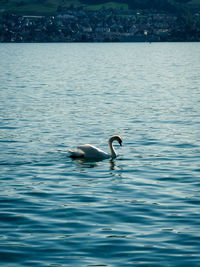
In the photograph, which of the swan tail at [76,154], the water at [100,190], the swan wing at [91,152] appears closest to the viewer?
the water at [100,190]

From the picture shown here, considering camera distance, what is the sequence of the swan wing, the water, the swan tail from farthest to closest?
1. the swan tail
2. the swan wing
3. the water

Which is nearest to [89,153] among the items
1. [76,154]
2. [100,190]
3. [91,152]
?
[91,152]

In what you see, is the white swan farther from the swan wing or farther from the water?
the water

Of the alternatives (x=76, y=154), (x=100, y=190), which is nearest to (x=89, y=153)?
(x=76, y=154)

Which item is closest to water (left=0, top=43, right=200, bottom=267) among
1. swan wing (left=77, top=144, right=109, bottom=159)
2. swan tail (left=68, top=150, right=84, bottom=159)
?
swan tail (left=68, top=150, right=84, bottom=159)

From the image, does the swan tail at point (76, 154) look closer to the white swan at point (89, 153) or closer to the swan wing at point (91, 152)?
the white swan at point (89, 153)

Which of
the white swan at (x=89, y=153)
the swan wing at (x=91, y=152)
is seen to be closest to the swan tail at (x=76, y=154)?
the white swan at (x=89, y=153)

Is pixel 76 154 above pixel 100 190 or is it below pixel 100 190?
above

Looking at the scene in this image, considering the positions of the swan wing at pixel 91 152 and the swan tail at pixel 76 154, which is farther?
the swan tail at pixel 76 154

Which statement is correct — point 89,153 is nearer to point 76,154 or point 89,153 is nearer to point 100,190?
point 76,154

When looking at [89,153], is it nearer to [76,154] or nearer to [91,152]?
[91,152]

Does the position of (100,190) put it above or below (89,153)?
below

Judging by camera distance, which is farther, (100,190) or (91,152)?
(91,152)

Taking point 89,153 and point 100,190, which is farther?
point 89,153
